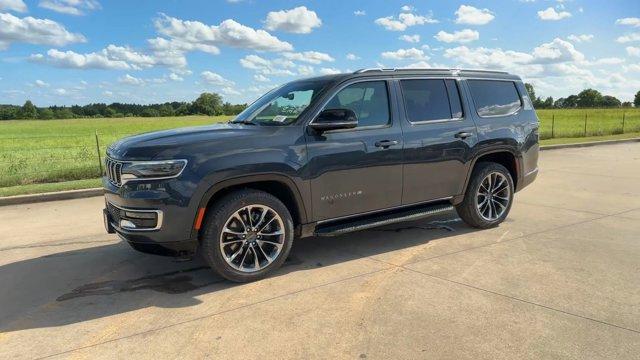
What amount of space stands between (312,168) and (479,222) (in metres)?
2.63

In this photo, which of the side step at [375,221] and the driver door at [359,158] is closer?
the driver door at [359,158]

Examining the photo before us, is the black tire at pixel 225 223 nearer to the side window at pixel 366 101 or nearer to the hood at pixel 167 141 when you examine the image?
the hood at pixel 167 141

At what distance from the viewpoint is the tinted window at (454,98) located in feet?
19.4

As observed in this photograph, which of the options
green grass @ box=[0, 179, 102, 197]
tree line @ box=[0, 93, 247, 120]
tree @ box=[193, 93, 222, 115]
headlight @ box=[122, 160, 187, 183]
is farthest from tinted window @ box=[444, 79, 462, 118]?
tree line @ box=[0, 93, 247, 120]

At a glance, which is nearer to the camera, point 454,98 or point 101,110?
point 454,98

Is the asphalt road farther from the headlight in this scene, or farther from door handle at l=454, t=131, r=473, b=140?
door handle at l=454, t=131, r=473, b=140

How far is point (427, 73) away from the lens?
579 centimetres

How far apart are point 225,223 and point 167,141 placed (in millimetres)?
855

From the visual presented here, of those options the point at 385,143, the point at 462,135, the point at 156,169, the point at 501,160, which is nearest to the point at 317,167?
the point at 385,143

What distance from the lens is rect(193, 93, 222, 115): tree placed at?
62.5 m

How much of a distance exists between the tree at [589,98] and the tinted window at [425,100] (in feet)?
434

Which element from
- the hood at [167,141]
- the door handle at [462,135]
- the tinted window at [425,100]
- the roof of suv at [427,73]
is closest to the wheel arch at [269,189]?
the hood at [167,141]

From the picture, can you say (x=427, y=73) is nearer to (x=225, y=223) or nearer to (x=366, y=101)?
(x=366, y=101)

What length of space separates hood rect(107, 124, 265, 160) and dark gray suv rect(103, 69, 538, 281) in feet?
0.04
